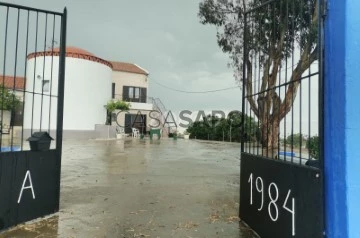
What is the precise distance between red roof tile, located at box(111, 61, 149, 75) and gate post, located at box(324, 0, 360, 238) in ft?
105

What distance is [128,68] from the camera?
114 feet

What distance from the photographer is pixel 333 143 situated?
2.49 meters

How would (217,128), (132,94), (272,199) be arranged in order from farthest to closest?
1. (132,94)
2. (217,128)
3. (272,199)

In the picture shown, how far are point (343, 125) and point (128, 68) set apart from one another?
33.6 m

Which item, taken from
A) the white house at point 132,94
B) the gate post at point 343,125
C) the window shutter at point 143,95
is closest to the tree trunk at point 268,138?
the gate post at point 343,125

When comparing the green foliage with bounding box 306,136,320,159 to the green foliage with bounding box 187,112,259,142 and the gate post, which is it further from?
the green foliage with bounding box 187,112,259,142

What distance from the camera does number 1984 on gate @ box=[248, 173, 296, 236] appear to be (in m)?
3.04

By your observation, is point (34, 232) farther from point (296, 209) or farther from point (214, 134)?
point (214, 134)

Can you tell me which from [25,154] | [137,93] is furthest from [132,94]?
[25,154]

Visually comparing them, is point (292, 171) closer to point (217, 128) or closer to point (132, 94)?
point (217, 128)

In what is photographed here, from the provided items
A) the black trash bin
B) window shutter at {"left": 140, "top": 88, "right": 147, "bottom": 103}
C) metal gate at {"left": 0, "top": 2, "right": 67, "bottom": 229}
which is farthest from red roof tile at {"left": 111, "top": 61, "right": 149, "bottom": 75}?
the black trash bin

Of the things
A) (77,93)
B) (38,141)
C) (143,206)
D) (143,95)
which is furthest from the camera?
(143,95)

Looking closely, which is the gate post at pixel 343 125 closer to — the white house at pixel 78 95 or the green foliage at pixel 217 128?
the green foliage at pixel 217 128

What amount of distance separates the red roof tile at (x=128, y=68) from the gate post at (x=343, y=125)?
32150mm
